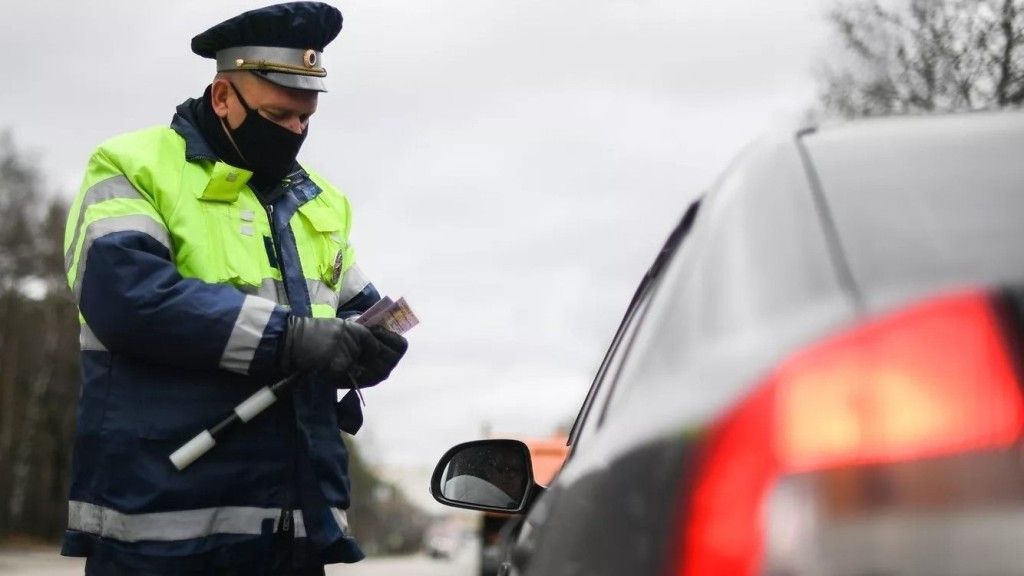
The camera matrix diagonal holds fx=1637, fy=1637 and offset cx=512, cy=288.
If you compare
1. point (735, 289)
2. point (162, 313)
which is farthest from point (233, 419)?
point (735, 289)

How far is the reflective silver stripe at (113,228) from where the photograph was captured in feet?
12.2

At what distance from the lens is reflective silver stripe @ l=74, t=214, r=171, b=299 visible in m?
3.71

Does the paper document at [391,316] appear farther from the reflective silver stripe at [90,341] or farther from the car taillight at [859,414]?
the car taillight at [859,414]

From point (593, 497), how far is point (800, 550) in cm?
36

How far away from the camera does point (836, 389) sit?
4.99ft

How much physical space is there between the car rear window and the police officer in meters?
2.04

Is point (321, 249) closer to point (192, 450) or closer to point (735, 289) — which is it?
point (192, 450)

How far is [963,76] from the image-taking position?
16.9 metres

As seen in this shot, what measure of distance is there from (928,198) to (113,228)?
94.3 inches

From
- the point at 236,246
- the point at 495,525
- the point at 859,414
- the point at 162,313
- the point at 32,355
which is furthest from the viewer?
the point at 32,355

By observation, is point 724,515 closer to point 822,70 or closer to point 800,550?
point 800,550

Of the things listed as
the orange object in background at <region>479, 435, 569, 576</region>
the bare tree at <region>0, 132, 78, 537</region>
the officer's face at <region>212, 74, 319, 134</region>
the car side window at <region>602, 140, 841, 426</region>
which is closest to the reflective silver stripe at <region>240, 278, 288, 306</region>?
the officer's face at <region>212, 74, 319, 134</region>

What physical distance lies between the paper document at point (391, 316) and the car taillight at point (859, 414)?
2531 mm

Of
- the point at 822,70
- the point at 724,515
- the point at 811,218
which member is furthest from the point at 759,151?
the point at 822,70
